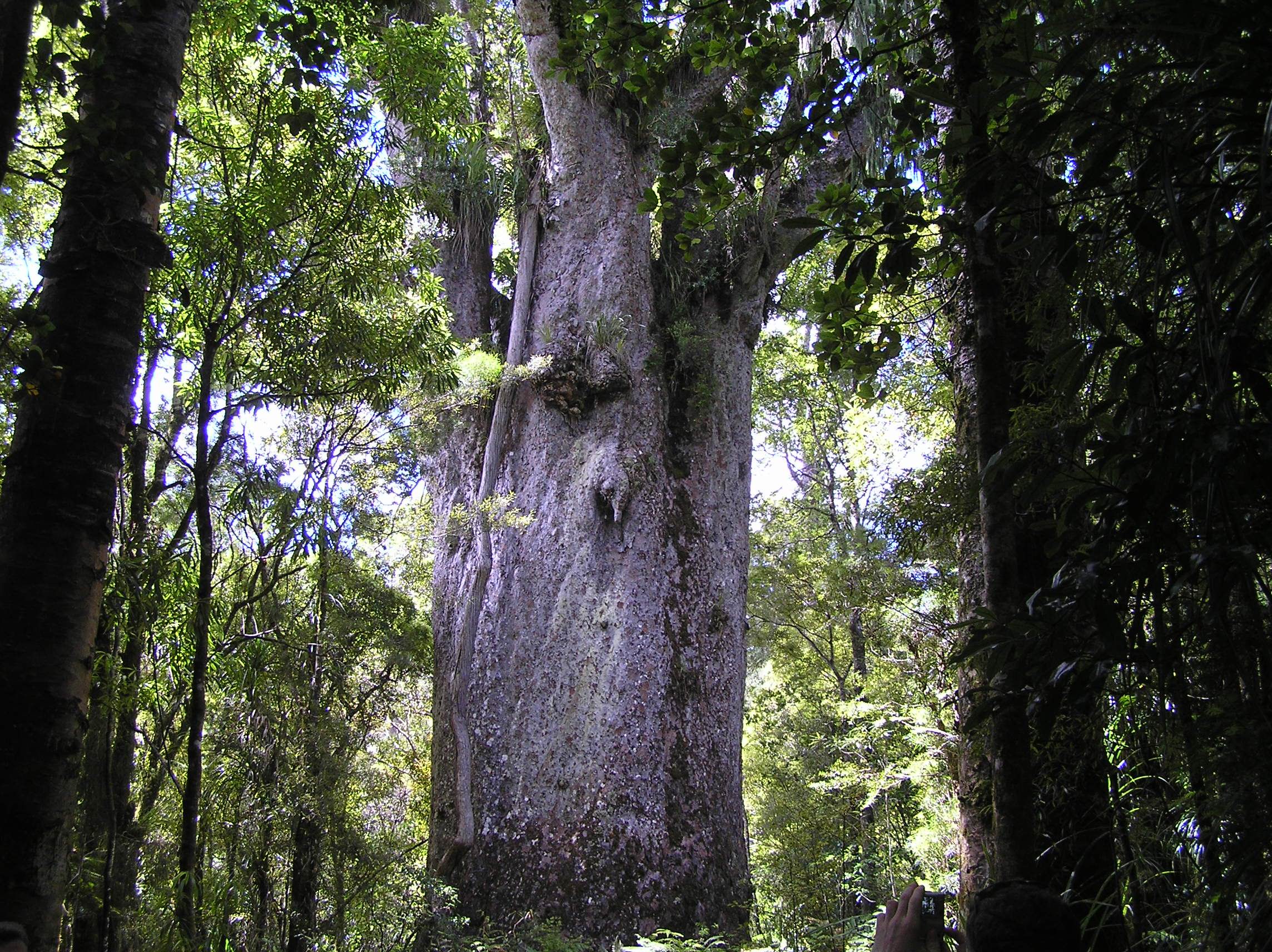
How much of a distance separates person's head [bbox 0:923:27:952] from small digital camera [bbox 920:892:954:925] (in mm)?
1634

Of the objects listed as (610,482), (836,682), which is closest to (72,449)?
(610,482)

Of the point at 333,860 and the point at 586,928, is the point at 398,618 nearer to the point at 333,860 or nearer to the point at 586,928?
the point at 333,860

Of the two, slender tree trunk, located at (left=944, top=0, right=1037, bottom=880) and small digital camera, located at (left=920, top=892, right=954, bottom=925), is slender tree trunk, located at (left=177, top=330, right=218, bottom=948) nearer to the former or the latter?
small digital camera, located at (left=920, top=892, right=954, bottom=925)

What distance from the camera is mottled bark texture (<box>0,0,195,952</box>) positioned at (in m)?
1.63

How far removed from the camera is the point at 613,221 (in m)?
7.16

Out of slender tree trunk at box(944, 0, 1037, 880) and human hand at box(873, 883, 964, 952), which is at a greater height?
slender tree trunk at box(944, 0, 1037, 880)

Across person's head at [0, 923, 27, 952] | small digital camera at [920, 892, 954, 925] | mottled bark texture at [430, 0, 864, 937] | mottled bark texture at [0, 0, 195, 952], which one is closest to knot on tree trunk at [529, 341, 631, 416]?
mottled bark texture at [430, 0, 864, 937]

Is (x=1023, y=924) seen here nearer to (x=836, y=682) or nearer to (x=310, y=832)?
(x=310, y=832)

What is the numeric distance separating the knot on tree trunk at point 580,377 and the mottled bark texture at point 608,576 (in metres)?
0.01

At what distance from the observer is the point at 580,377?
6.59m

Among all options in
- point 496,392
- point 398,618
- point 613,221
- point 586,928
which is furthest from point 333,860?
point 613,221

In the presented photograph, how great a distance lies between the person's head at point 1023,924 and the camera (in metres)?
1.37

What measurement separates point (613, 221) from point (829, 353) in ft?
16.9

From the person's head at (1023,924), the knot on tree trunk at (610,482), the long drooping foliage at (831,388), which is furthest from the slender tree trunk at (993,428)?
the knot on tree trunk at (610,482)
